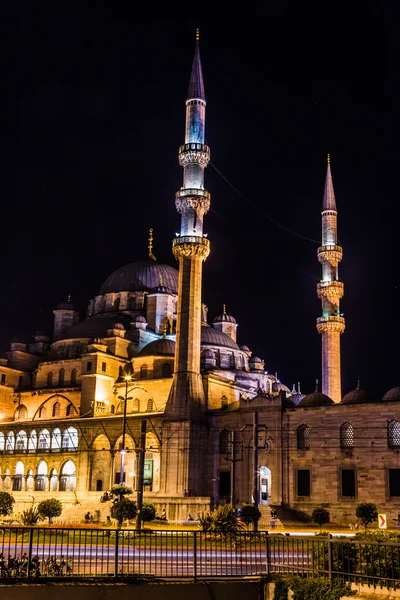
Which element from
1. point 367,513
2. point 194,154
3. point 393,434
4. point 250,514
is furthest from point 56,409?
point 250,514

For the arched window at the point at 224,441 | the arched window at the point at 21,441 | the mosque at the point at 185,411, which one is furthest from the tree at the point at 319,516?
A: the arched window at the point at 21,441

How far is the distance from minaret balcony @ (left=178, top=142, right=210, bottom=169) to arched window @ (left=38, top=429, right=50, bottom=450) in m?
20.6

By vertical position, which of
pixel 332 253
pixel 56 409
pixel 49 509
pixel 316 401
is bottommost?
pixel 49 509

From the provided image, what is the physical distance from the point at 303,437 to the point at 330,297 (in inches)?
525

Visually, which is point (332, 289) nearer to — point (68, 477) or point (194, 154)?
A: point (194, 154)

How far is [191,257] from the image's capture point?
44219 millimetres

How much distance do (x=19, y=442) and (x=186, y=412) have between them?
1696 cm

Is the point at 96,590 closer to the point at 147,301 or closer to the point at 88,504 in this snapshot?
the point at 88,504

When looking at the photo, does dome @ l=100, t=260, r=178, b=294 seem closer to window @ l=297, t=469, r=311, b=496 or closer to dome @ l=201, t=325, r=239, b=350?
dome @ l=201, t=325, r=239, b=350

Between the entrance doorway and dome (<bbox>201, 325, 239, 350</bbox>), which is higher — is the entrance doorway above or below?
below

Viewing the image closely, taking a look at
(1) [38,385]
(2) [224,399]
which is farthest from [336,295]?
(1) [38,385]

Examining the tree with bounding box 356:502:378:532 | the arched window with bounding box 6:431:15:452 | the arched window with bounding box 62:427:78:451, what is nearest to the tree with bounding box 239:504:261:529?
the tree with bounding box 356:502:378:532

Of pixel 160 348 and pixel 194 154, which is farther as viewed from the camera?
pixel 160 348

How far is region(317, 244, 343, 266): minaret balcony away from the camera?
52.6 m
